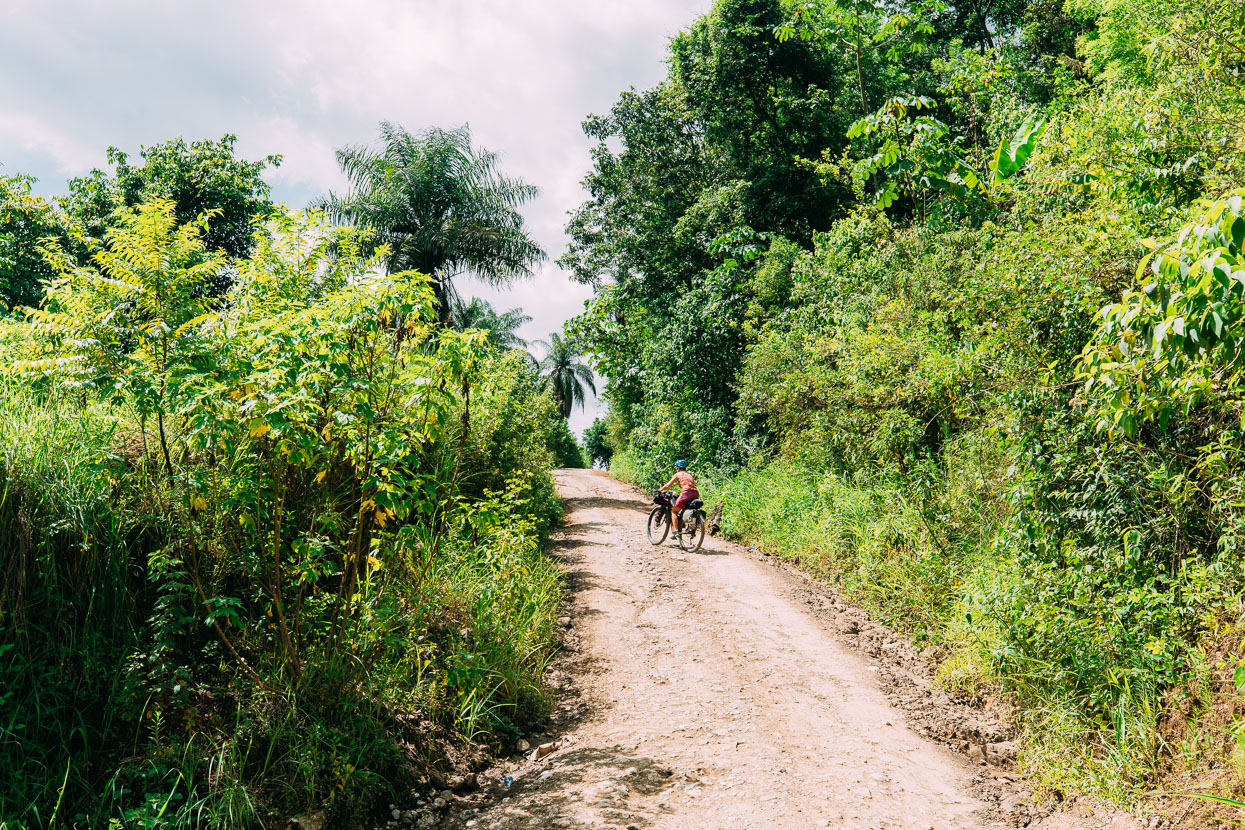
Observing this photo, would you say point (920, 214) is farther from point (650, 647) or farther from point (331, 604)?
point (331, 604)

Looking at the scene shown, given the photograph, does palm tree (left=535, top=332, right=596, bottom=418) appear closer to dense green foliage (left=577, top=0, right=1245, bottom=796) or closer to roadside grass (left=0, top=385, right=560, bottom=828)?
dense green foliage (left=577, top=0, right=1245, bottom=796)

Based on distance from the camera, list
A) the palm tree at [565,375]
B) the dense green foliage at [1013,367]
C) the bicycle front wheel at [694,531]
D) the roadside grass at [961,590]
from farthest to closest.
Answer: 1. the palm tree at [565,375]
2. the bicycle front wheel at [694,531]
3. the roadside grass at [961,590]
4. the dense green foliage at [1013,367]

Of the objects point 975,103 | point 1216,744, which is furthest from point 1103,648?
point 975,103

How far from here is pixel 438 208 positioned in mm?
20375

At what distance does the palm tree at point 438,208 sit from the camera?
19750mm

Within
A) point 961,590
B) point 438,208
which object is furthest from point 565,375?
point 961,590

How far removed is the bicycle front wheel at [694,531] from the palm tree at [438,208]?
11.3 metres

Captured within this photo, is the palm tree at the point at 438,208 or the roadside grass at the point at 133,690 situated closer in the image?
the roadside grass at the point at 133,690

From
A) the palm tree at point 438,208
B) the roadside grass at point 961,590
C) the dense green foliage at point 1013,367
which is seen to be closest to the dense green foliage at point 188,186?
the palm tree at point 438,208

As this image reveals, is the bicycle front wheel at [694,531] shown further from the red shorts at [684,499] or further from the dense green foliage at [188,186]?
the dense green foliage at [188,186]

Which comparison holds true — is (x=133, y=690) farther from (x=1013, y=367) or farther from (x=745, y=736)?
(x=1013, y=367)

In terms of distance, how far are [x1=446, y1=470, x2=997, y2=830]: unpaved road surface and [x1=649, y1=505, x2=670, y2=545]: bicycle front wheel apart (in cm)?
314

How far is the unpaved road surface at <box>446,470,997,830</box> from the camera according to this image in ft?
13.2

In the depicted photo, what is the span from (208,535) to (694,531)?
316 inches
